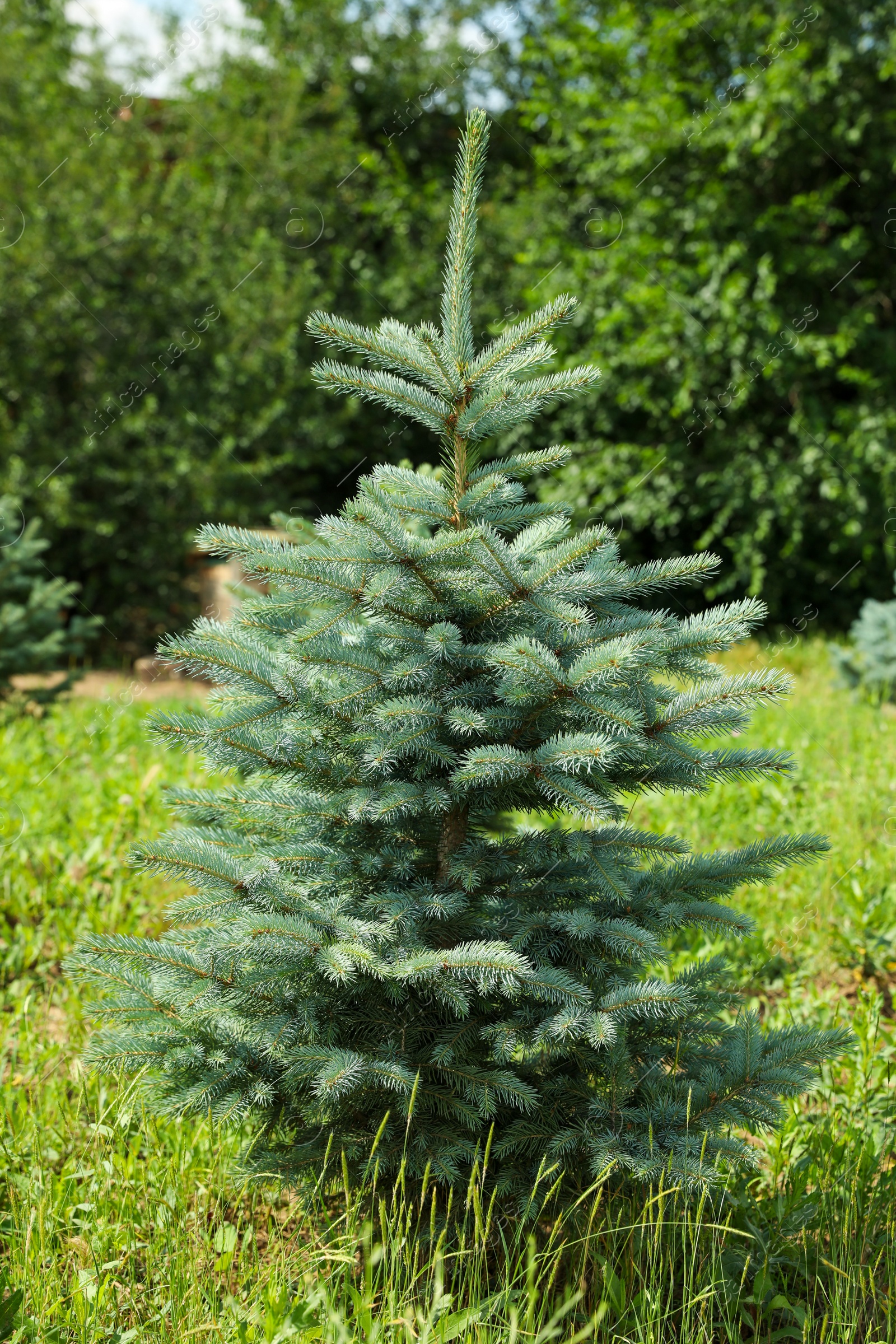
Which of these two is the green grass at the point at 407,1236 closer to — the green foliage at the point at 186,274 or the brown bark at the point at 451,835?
the brown bark at the point at 451,835

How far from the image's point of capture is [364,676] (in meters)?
2.04

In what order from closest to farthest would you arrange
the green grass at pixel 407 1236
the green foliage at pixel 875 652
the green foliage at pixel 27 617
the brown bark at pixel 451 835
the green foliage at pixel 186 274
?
1. the green grass at pixel 407 1236
2. the brown bark at pixel 451 835
3. the green foliage at pixel 27 617
4. the green foliage at pixel 875 652
5. the green foliage at pixel 186 274

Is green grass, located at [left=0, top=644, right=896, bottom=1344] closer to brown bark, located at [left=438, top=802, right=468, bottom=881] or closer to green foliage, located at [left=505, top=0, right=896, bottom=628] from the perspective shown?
brown bark, located at [left=438, top=802, right=468, bottom=881]

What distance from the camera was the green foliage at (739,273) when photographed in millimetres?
8258

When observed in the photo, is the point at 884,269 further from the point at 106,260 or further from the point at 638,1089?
the point at 638,1089

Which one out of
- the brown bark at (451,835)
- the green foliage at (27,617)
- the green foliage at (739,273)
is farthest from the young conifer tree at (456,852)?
the green foliage at (739,273)

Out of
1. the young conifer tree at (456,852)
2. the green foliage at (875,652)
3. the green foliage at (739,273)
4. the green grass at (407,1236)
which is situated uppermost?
the green foliage at (739,273)

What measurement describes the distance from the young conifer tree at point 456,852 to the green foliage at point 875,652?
15.9ft

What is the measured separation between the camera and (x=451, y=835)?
221 centimetres

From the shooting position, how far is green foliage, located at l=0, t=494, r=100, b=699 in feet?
Answer: 20.0

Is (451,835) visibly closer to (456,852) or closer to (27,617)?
(456,852)

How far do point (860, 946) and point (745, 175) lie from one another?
7.65 m

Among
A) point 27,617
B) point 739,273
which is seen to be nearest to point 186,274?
point 27,617

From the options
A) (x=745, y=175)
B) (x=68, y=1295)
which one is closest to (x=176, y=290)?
(x=745, y=175)
